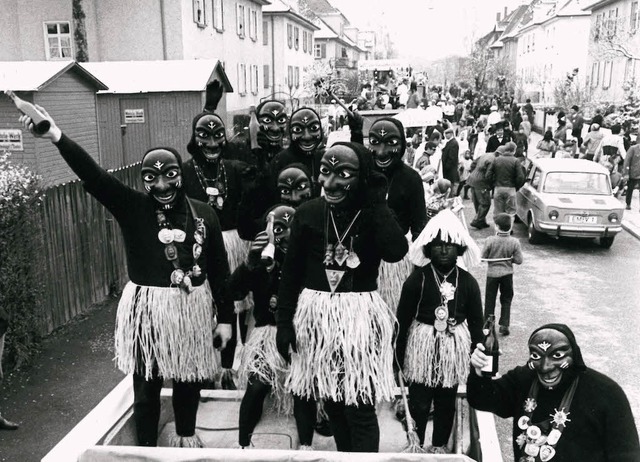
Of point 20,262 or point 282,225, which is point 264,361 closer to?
point 282,225

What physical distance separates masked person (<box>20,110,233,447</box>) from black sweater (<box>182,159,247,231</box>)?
1.06 meters

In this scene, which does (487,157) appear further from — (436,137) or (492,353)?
(492,353)

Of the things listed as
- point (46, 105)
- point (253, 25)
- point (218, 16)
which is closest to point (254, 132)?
point (46, 105)

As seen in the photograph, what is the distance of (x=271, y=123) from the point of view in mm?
5656

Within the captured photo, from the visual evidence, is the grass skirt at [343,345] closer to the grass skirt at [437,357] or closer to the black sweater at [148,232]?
the grass skirt at [437,357]

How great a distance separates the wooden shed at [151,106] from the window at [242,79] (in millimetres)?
17338

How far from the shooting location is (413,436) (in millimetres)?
4023

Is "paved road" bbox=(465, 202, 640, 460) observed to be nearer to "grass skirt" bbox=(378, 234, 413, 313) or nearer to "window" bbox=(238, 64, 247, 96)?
"grass skirt" bbox=(378, 234, 413, 313)

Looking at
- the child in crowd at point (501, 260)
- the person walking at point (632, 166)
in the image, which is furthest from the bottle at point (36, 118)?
the person walking at point (632, 166)

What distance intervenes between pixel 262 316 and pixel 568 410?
A: 188 cm

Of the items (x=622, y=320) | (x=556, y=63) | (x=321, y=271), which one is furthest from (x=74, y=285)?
(x=556, y=63)

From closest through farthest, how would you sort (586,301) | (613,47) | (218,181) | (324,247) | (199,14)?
(324,247) < (218,181) < (586,301) < (199,14) < (613,47)

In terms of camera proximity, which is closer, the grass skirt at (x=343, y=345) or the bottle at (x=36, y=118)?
the bottle at (x=36, y=118)

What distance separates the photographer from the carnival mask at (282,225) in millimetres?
3996
